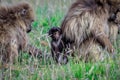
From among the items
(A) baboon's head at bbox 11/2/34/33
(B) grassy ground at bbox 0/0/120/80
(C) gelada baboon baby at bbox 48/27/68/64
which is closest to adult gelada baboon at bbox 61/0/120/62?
(C) gelada baboon baby at bbox 48/27/68/64

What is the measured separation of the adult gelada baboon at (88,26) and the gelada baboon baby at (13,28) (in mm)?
670

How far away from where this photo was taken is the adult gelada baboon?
8383mm

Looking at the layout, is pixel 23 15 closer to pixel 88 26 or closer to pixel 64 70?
pixel 88 26

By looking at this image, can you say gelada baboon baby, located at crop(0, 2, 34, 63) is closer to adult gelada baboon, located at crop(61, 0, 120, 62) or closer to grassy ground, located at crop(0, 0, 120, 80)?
grassy ground, located at crop(0, 0, 120, 80)

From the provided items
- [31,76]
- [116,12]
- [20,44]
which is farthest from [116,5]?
[31,76]

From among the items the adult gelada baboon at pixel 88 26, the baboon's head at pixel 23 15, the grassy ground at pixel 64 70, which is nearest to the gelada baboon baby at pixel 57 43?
the adult gelada baboon at pixel 88 26

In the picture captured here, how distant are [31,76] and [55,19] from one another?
4.46m

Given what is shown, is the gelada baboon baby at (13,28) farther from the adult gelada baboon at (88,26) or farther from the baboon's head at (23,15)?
the adult gelada baboon at (88,26)

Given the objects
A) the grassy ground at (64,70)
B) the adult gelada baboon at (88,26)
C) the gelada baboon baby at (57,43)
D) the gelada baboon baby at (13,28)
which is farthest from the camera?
the gelada baboon baby at (57,43)

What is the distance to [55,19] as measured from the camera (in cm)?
1128

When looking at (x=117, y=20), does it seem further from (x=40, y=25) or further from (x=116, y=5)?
(x=40, y=25)

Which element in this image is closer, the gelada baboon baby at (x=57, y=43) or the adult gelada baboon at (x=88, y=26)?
the adult gelada baboon at (x=88, y=26)

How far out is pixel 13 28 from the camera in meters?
8.20

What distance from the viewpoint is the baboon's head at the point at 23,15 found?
8391mm
